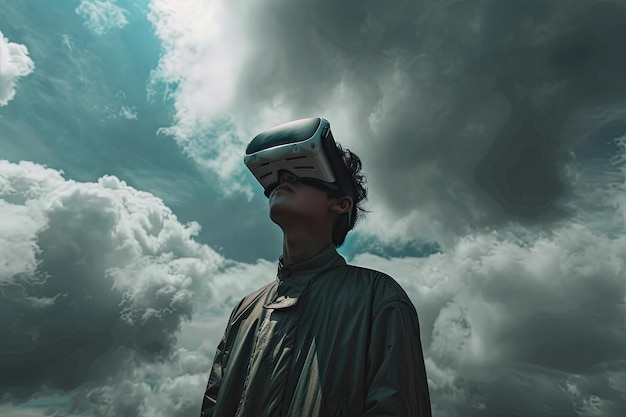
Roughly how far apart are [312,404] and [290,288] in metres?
1.14

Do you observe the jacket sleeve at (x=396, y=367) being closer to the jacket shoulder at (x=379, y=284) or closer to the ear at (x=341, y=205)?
the jacket shoulder at (x=379, y=284)

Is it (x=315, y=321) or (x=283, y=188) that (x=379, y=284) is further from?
(x=283, y=188)

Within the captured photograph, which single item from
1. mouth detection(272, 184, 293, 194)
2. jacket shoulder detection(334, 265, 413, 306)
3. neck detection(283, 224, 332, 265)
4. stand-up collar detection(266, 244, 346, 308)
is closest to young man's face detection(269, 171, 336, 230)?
mouth detection(272, 184, 293, 194)

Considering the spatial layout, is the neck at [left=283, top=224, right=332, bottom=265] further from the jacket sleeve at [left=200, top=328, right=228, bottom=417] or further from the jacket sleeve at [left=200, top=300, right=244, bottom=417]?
the jacket sleeve at [left=200, top=328, right=228, bottom=417]

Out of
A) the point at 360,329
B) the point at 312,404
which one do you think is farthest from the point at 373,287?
the point at 312,404

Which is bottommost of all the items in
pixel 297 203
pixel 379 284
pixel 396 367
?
pixel 396 367

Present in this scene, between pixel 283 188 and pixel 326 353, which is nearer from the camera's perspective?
pixel 326 353

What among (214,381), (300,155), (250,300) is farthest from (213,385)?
(300,155)

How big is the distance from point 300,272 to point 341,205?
2.38 feet

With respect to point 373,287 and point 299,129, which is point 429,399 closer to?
point 373,287

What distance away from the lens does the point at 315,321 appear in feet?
13.5

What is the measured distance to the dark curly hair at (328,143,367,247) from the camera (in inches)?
197

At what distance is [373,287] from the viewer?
4.25 m

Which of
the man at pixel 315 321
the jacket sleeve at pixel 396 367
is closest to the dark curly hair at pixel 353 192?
the man at pixel 315 321
